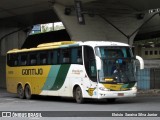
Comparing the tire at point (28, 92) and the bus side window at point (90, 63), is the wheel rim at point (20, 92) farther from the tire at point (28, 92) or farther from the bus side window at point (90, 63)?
the bus side window at point (90, 63)

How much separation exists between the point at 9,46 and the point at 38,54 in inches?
1141

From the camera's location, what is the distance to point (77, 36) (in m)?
41.4

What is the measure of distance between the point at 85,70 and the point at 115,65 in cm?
157

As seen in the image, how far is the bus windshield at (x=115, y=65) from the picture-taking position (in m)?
22.8

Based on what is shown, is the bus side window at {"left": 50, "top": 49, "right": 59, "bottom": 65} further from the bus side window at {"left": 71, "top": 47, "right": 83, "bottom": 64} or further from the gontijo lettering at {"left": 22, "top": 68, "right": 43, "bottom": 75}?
the bus side window at {"left": 71, "top": 47, "right": 83, "bottom": 64}

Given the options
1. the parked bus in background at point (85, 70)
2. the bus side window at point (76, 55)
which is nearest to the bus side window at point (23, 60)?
the parked bus in background at point (85, 70)

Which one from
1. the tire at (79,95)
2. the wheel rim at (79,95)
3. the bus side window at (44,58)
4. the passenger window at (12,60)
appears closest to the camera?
the tire at (79,95)

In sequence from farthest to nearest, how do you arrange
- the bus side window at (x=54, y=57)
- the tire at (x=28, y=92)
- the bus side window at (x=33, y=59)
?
the tire at (x=28, y=92) < the bus side window at (x=33, y=59) < the bus side window at (x=54, y=57)

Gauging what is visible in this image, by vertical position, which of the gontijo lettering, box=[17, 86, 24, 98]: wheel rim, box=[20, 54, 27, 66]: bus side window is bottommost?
box=[17, 86, 24, 98]: wheel rim

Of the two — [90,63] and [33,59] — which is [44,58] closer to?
[33,59]

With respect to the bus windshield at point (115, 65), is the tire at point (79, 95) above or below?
below

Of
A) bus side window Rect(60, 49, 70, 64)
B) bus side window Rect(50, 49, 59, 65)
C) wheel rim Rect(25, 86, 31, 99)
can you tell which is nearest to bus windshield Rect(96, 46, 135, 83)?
bus side window Rect(60, 49, 70, 64)

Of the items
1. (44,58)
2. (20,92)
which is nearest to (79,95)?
(44,58)

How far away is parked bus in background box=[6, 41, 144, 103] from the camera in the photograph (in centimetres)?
2277
